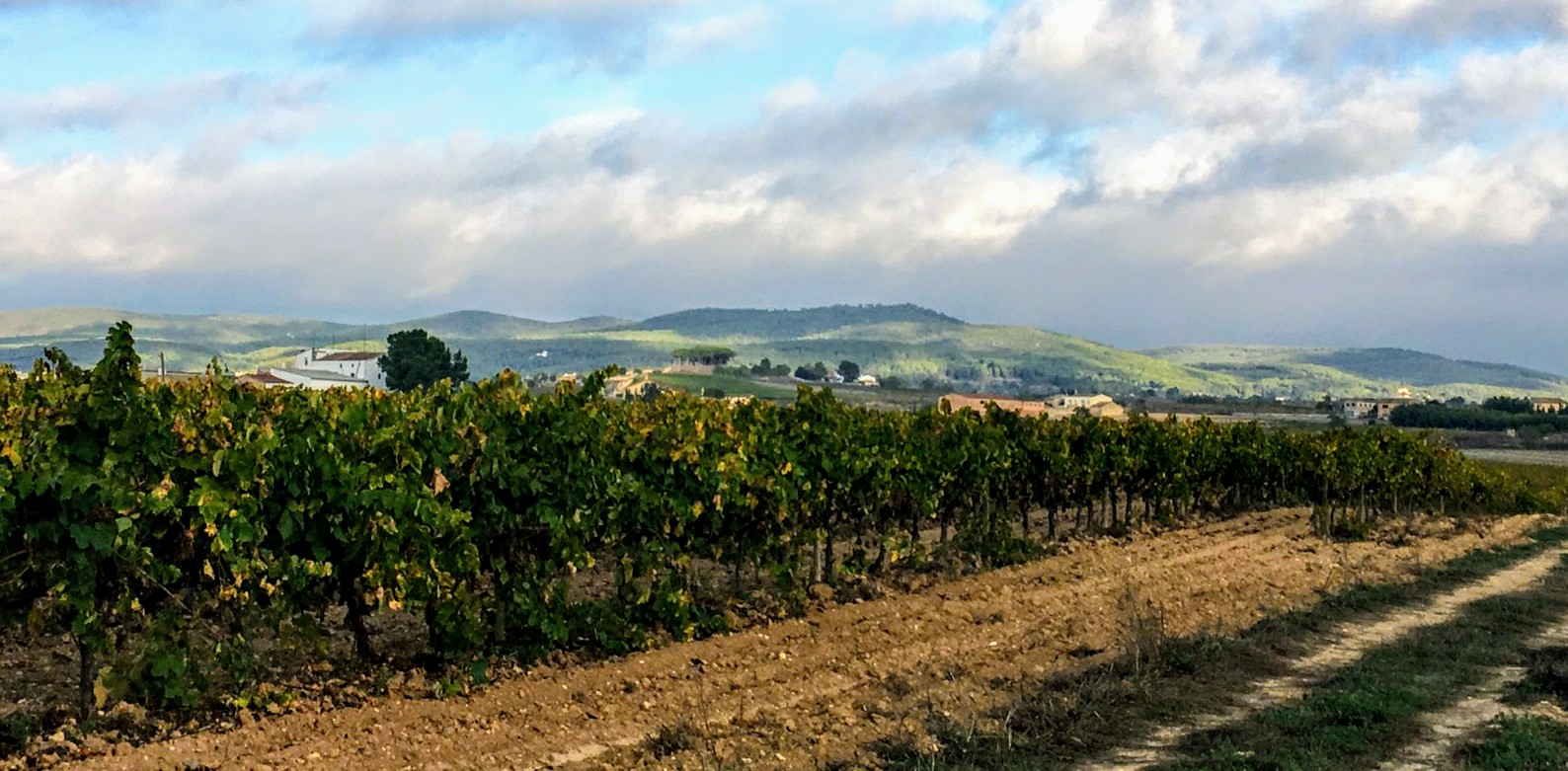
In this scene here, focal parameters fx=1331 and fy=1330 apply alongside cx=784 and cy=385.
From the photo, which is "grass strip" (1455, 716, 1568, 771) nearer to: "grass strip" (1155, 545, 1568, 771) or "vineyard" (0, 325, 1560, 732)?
"grass strip" (1155, 545, 1568, 771)

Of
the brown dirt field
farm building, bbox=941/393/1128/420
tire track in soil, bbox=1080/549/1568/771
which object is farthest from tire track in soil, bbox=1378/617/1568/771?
farm building, bbox=941/393/1128/420

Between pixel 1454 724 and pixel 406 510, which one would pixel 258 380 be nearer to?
pixel 406 510

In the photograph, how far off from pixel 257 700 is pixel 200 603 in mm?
813

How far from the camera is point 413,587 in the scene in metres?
10.1

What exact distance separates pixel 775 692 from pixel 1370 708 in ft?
14.6

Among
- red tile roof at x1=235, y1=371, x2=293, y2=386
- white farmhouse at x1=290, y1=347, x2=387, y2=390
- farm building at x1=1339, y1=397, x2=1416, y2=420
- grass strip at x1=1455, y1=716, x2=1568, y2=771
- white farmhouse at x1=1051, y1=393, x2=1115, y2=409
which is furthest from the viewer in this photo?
farm building at x1=1339, y1=397, x2=1416, y2=420

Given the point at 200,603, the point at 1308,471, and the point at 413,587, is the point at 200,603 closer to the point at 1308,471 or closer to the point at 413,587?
the point at 413,587

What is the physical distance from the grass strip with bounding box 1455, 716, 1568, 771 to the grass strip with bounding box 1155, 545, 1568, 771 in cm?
47

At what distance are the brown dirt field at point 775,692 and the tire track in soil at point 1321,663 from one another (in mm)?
1107

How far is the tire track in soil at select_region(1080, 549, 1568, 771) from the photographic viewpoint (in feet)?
28.9

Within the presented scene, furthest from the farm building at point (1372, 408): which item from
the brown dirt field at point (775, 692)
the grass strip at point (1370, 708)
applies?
the grass strip at point (1370, 708)

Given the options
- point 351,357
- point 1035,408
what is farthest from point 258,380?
point 351,357

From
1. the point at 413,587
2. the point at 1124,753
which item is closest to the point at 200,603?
the point at 413,587

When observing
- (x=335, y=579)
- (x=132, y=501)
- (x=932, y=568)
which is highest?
(x=132, y=501)
